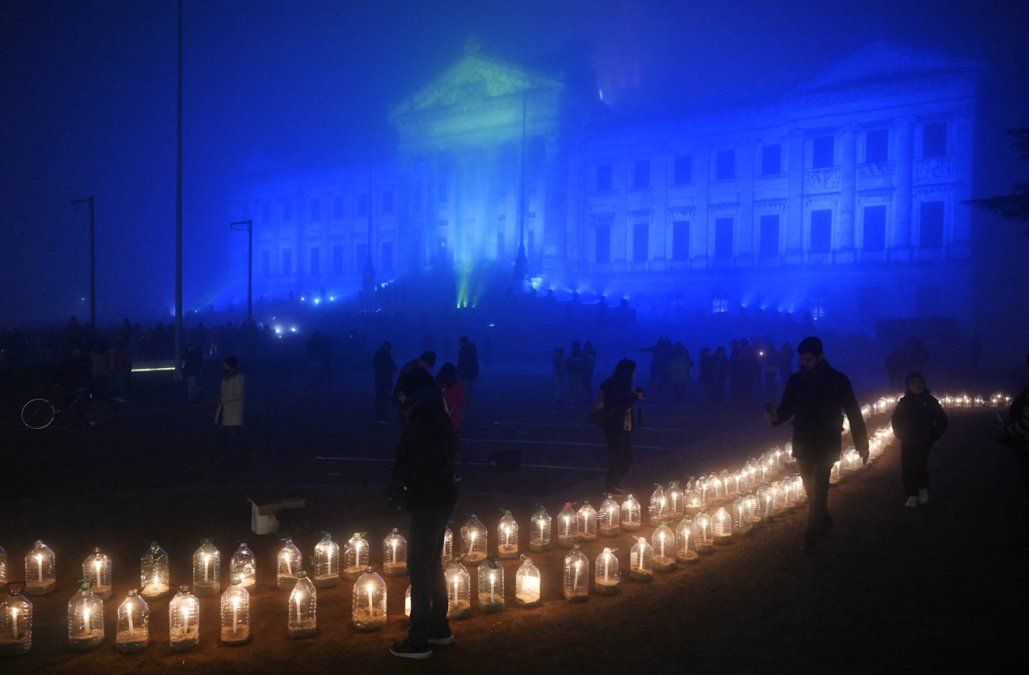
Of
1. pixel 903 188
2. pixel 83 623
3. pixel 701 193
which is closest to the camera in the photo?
pixel 83 623

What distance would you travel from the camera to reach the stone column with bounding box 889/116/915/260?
51938 mm

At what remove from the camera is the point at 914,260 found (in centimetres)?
5056

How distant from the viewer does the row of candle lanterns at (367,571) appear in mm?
5234

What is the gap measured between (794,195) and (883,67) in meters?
10.5

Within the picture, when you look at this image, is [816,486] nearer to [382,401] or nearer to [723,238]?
[382,401]

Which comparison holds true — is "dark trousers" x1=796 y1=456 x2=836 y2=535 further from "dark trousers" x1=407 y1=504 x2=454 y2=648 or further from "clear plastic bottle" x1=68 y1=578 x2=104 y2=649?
"clear plastic bottle" x1=68 y1=578 x2=104 y2=649

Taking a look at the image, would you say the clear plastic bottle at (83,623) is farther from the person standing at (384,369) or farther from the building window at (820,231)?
the building window at (820,231)

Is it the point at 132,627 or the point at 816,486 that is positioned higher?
the point at 816,486

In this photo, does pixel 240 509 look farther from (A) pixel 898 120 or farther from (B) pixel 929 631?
(A) pixel 898 120

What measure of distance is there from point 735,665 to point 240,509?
21.0 ft

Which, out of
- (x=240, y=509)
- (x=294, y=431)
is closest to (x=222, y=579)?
(x=240, y=509)

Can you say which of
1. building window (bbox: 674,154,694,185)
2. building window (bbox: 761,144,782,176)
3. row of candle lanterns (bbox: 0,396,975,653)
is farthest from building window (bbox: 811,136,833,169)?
row of candle lanterns (bbox: 0,396,975,653)

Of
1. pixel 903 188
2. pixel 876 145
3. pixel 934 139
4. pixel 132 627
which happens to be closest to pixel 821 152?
pixel 876 145

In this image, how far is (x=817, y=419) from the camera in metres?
7.62
